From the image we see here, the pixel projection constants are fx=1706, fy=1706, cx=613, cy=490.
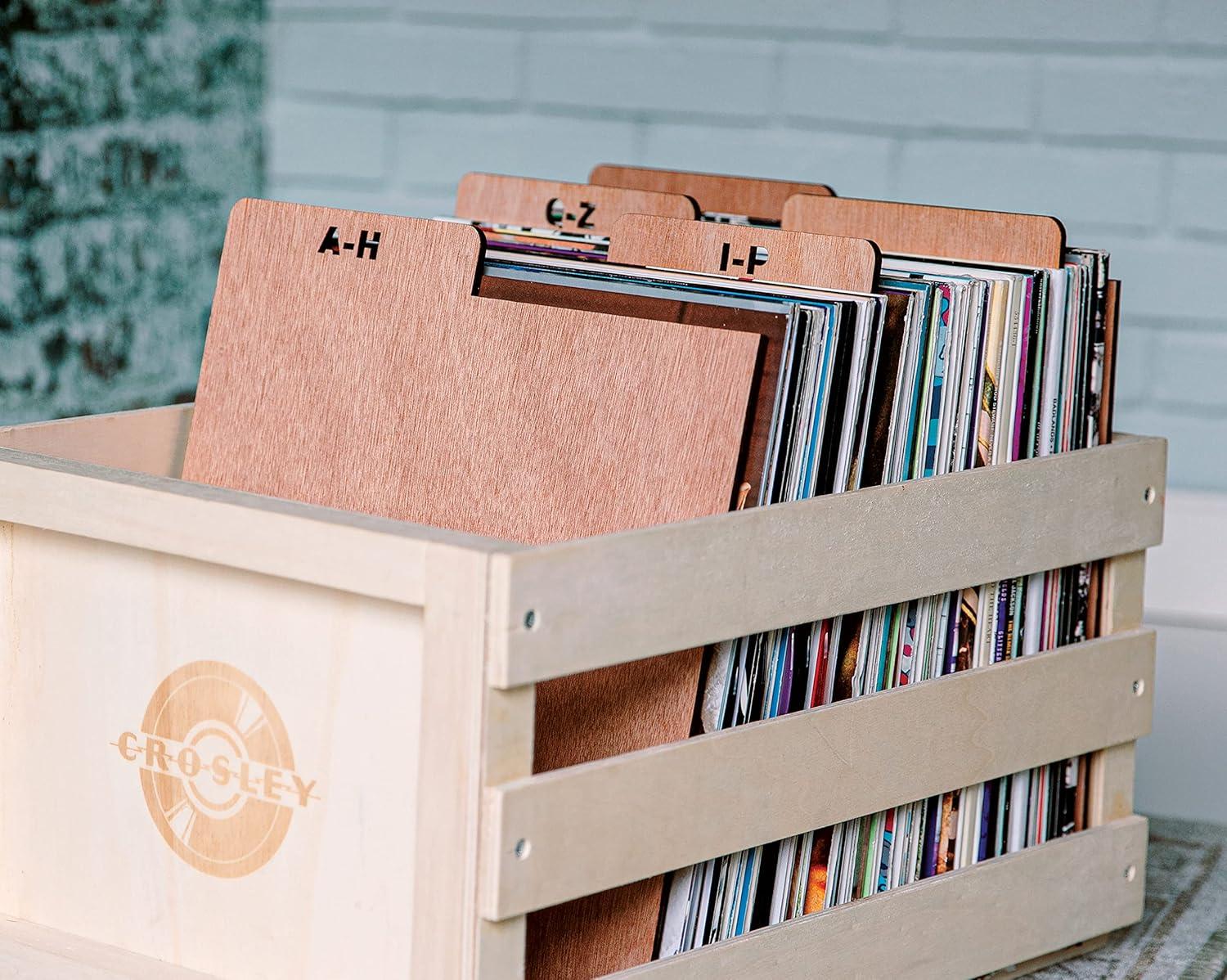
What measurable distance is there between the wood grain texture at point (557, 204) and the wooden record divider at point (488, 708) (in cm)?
17

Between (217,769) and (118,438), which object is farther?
(118,438)

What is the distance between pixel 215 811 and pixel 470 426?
25 centimetres

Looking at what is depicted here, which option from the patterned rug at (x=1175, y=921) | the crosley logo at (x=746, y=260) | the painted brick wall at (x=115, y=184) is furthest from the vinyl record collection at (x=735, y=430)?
the painted brick wall at (x=115, y=184)

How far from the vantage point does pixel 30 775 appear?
0.97m

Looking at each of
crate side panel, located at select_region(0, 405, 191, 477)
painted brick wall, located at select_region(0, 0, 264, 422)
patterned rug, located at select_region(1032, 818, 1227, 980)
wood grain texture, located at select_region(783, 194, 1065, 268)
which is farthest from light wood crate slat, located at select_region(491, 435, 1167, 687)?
painted brick wall, located at select_region(0, 0, 264, 422)

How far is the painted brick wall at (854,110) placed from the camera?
1590 mm

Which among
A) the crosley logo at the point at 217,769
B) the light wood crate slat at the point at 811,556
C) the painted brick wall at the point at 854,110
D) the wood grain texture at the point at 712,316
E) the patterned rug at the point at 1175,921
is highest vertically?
the painted brick wall at the point at 854,110

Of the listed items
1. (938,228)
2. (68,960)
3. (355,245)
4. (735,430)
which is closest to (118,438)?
(355,245)

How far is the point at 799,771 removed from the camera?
0.92m

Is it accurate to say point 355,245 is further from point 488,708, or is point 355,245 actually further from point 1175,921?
point 1175,921

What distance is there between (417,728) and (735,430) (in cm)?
23

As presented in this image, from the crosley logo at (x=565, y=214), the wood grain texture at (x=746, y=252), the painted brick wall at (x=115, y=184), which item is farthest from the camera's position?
the painted brick wall at (x=115, y=184)

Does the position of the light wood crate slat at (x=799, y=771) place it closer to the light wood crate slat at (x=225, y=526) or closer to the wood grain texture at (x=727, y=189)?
the light wood crate slat at (x=225, y=526)

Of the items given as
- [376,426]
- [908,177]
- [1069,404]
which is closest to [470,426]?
[376,426]
